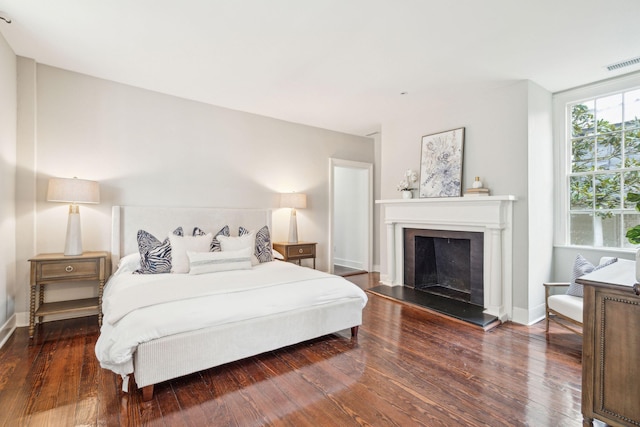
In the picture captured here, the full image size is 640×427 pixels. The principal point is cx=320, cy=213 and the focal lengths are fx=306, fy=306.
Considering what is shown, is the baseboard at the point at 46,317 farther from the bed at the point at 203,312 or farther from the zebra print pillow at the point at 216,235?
the zebra print pillow at the point at 216,235

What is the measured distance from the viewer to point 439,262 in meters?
4.46

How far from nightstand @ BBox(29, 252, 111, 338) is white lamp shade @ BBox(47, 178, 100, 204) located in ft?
1.79

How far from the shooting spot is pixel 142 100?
362cm

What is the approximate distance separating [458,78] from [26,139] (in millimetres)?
4428

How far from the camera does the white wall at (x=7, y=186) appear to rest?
2.64 m

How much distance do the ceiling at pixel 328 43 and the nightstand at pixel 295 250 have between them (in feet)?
6.72

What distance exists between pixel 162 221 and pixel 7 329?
1593mm

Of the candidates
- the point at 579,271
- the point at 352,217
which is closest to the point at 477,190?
the point at 579,271

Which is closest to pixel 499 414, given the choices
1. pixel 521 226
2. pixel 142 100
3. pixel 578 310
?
pixel 578 310

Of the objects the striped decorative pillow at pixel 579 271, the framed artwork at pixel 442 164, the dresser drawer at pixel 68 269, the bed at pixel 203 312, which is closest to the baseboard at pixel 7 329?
the dresser drawer at pixel 68 269

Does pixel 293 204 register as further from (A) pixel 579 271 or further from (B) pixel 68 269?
(A) pixel 579 271

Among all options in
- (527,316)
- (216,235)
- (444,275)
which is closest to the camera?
(527,316)

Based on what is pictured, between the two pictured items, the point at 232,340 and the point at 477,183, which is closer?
the point at 232,340

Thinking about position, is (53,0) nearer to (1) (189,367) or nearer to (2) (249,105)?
(2) (249,105)
